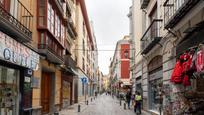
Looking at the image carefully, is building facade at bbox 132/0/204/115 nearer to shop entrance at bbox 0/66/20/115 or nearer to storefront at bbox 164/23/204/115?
storefront at bbox 164/23/204/115

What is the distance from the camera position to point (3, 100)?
1273 cm

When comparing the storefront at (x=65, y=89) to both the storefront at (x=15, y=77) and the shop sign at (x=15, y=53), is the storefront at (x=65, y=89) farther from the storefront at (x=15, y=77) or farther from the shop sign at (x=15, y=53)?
the shop sign at (x=15, y=53)

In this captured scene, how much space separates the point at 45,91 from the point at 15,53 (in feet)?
34.3

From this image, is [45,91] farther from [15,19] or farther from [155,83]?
[15,19]

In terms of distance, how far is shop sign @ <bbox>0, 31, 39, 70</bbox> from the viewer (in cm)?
1052

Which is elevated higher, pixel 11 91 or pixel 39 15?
pixel 39 15

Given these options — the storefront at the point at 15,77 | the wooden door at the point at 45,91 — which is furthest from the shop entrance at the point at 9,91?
the wooden door at the point at 45,91

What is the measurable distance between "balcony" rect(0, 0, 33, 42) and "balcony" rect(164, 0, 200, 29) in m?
5.38

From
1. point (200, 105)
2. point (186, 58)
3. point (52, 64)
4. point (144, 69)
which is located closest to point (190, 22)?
point (186, 58)

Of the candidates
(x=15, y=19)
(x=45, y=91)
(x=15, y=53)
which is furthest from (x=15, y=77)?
(x=45, y=91)

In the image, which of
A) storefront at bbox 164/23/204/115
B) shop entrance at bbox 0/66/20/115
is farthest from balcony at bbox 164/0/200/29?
shop entrance at bbox 0/66/20/115

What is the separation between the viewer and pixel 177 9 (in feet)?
43.2

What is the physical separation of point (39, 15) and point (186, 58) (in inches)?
360

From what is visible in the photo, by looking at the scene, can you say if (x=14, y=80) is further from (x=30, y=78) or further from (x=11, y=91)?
(x=30, y=78)
